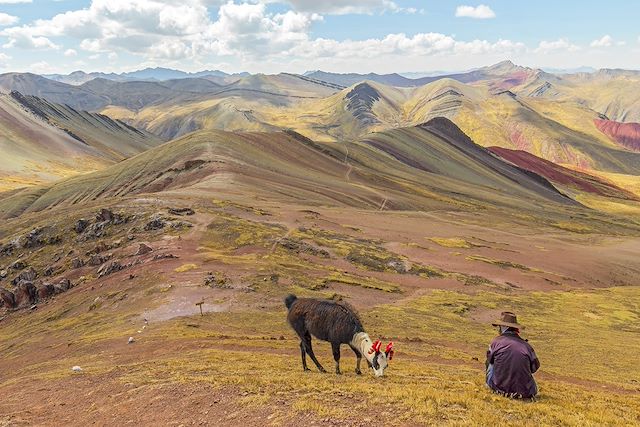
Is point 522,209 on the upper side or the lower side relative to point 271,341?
lower

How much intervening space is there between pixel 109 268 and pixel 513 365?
43120mm

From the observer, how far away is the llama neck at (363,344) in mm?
19281

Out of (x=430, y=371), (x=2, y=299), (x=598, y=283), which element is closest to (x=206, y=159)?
(x=2, y=299)

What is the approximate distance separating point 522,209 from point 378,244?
94825 millimetres

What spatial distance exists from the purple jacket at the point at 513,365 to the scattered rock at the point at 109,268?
41.4m

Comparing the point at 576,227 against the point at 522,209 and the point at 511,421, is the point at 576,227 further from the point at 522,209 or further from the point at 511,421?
the point at 511,421

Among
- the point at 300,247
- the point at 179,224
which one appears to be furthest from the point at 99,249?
the point at 300,247

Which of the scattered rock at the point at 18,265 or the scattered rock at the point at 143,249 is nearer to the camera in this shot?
the scattered rock at the point at 143,249

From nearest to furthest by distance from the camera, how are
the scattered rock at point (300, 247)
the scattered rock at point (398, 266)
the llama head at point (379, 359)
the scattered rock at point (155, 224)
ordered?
the llama head at point (379, 359) < the scattered rock at point (300, 247) < the scattered rock at point (155, 224) < the scattered rock at point (398, 266)

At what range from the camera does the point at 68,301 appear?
45.7 m

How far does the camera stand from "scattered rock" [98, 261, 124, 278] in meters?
49.1

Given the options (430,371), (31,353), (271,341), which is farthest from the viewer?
(31,353)

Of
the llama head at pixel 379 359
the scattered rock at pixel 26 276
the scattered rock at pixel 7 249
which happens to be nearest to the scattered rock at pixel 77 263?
the scattered rock at pixel 26 276

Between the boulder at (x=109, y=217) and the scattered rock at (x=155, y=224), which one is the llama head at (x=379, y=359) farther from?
the boulder at (x=109, y=217)
